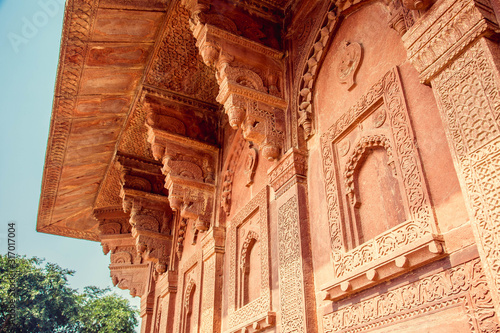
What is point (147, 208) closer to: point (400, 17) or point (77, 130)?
point (77, 130)

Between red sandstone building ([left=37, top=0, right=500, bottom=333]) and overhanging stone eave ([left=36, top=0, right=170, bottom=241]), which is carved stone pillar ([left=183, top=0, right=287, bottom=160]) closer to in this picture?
red sandstone building ([left=37, top=0, right=500, bottom=333])

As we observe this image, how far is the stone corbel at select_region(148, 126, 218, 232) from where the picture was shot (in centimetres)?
625

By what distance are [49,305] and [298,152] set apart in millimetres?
13665

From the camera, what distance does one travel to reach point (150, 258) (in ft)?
26.5

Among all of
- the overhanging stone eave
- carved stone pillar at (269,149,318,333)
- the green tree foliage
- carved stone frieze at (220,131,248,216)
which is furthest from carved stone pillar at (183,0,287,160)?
the green tree foliage

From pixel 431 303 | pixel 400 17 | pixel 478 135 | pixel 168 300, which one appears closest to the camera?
pixel 478 135

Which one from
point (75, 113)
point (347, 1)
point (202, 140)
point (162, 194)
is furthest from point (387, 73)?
point (162, 194)

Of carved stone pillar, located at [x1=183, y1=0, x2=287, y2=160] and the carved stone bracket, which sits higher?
carved stone pillar, located at [x1=183, y1=0, x2=287, y2=160]

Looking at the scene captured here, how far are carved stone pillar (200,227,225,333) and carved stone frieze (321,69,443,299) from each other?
7.82ft

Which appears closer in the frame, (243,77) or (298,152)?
(298,152)

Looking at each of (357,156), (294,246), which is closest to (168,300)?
(294,246)

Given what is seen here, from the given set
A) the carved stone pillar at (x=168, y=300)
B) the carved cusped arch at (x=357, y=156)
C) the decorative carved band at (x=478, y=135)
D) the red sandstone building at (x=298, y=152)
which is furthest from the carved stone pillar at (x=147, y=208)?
the decorative carved band at (x=478, y=135)

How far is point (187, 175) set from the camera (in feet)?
21.1

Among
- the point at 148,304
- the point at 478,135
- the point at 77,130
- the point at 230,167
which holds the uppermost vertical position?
the point at 77,130
